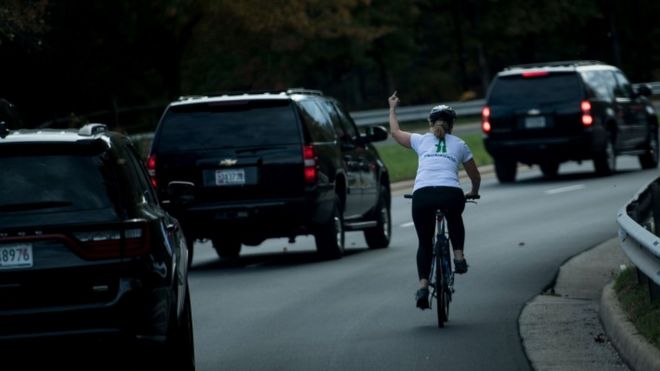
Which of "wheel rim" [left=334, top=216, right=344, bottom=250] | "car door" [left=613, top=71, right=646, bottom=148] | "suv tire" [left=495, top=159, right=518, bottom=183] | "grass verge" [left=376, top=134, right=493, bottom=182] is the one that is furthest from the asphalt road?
"grass verge" [left=376, top=134, right=493, bottom=182]

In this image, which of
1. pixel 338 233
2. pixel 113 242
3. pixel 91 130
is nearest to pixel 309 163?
pixel 338 233

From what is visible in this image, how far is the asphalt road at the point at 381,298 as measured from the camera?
11.9m

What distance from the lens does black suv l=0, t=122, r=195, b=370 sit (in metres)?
8.99

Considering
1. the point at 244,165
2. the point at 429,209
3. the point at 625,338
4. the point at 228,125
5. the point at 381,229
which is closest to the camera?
the point at 625,338

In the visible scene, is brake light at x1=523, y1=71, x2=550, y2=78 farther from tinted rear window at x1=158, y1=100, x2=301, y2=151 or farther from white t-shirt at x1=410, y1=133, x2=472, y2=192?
white t-shirt at x1=410, y1=133, x2=472, y2=192

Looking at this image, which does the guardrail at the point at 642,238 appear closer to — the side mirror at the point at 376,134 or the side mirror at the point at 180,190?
the side mirror at the point at 180,190

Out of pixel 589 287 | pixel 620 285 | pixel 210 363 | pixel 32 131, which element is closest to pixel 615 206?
pixel 589 287

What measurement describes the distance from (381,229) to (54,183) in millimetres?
12473

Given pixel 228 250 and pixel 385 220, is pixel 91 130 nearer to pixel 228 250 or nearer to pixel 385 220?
pixel 228 250

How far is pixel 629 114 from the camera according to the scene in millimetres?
33562

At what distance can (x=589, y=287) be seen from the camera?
1558 cm

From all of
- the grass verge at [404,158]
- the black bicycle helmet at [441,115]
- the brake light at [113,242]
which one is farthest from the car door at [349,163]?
the grass verge at [404,158]

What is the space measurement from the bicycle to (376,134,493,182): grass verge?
20.3 m

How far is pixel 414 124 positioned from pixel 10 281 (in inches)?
1966
